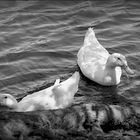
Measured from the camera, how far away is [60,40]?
1253cm

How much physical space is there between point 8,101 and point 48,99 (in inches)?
29.0

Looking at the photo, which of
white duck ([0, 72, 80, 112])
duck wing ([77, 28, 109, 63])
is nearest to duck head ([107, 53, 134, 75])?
duck wing ([77, 28, 109, 63])

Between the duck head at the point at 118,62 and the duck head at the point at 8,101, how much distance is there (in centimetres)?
264

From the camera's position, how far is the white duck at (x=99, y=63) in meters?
10.3

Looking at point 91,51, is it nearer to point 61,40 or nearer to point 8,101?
point 61,40

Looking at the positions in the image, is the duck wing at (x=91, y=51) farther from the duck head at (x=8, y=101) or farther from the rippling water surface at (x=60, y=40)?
the duck head at (x=8, y=101)

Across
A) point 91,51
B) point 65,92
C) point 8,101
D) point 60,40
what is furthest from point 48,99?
point 60,40

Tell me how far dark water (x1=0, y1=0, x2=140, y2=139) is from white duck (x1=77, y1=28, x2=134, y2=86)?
18 centimetres

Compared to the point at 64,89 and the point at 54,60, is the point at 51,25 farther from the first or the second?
the point at 64,89

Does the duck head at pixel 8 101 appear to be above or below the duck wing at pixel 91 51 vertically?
below

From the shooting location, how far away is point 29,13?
14242 millimetres

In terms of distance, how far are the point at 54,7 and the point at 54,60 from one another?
12.5 feet

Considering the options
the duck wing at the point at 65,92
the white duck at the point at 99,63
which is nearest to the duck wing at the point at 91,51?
the white duck at the point at 99,63

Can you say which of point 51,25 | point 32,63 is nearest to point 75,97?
point 32,63
